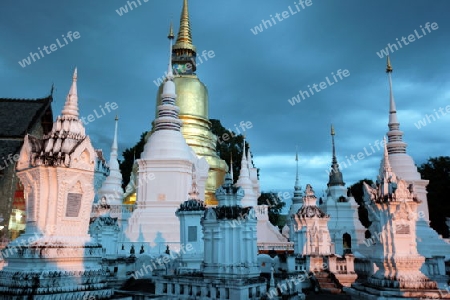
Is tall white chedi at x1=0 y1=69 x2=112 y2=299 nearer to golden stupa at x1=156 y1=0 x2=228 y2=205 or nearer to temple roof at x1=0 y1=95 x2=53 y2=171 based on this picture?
golden stupa at x1=156 y1=0 x2=228 y2=205

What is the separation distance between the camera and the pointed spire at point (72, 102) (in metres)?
10.6

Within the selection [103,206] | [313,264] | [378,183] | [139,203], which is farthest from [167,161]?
[378,183]

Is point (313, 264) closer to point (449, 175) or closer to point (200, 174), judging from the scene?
point (200, 174)

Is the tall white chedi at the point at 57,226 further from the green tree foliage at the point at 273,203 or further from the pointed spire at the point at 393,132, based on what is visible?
the green tree foliage at the point at 273,203

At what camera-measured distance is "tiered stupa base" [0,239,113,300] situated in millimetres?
8336

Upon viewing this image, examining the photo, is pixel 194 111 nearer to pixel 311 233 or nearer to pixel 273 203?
pixel 311 233

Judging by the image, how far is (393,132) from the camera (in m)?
26.7

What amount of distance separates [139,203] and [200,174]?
6.08 m

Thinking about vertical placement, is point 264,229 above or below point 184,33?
below

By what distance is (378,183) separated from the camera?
→ 39.4 ft

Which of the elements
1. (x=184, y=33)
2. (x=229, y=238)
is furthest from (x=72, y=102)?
(x=184, y=33)

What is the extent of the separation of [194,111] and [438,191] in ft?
81.9

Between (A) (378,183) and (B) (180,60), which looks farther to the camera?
(B) (180,60)

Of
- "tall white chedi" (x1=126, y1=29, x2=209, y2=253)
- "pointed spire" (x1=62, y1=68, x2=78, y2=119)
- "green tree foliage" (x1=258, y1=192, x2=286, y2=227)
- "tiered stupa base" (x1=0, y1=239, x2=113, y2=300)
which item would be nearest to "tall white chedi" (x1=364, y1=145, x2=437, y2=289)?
"tiered stupa base" (x1=0, y1=239, x2=113, y2=300)
